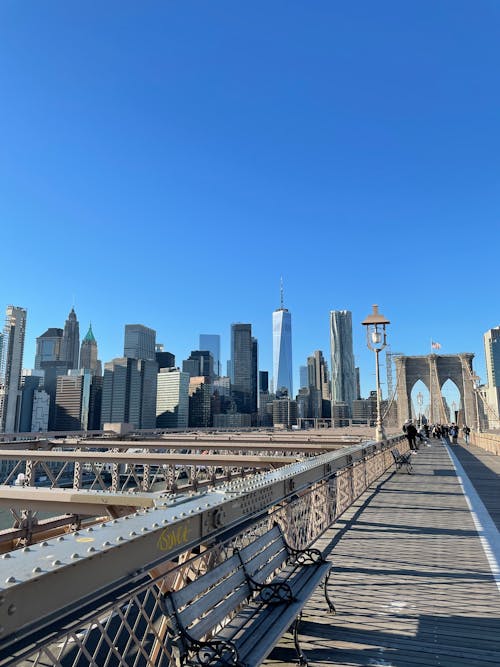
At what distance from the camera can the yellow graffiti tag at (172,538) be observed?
2.86 metres

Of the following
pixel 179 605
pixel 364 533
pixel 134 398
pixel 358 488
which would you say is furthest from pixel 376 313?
pixel 134 398

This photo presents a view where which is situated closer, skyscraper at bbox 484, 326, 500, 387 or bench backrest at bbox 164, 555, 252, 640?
bench backrest at bbox 164, 555, 252, 640

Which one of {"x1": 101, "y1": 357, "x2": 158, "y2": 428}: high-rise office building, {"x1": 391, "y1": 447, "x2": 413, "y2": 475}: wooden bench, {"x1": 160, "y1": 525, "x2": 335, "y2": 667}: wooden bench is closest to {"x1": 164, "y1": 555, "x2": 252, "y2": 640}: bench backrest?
{"x1": 160, "y1": 525, "x2": 335, "y2": 667}: wooden bench

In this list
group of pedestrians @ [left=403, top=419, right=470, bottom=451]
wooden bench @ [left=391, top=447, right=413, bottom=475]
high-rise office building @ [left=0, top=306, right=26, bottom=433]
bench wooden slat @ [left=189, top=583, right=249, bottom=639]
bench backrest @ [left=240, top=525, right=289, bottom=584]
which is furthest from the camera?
high-rise office building @ [left=0, top=306, right=26, bottom=433]

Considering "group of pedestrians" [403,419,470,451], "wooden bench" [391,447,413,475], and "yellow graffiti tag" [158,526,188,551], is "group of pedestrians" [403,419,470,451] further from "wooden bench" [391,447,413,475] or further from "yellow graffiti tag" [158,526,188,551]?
"yellow graffiti tag" [158,526,188,551]

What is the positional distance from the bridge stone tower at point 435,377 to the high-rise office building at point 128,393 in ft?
386

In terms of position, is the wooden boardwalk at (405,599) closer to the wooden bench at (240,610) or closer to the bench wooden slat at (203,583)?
the wooden bench at (240,610)

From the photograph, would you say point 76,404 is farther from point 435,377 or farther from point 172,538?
point 172,538

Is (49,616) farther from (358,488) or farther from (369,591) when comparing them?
(358,488)

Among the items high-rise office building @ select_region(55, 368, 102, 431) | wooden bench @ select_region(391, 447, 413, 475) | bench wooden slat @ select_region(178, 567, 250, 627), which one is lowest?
wooden bench @ select_region(391, 447, 413, 475)

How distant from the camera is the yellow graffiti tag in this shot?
9.39ft

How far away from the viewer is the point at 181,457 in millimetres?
9766

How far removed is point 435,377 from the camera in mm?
89000

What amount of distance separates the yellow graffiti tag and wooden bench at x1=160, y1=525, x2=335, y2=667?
0.94ft
